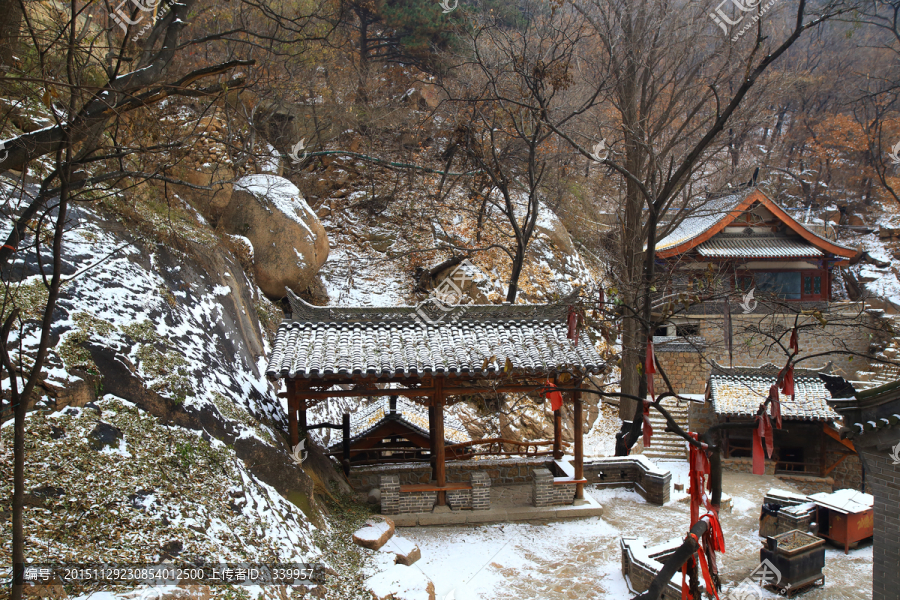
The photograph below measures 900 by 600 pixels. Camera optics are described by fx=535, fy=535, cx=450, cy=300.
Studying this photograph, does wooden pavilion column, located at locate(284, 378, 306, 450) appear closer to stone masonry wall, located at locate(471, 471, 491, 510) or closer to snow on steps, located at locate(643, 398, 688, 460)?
stone masonry wall, located at locate(471, 471, 491, 510)

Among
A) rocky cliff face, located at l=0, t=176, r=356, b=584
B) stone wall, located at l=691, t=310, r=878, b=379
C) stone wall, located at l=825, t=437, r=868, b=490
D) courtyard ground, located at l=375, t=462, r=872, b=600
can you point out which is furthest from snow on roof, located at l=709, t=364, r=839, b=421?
rocky cliff face, located at l=0, t=176, r=356, b=584

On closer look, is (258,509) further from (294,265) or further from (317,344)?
(294,265)

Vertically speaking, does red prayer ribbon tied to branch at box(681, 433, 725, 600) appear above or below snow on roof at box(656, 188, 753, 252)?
below

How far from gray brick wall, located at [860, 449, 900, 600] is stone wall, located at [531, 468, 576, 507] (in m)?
4.56

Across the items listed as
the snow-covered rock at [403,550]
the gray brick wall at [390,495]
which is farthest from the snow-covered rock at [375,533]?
the gray brick wall at [390,495]

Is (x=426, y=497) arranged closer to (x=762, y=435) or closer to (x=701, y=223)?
(x=762, y=435)

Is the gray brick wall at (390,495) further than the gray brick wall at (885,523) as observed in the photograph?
Yes

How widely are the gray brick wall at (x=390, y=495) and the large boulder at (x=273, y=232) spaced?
7649 millimetres

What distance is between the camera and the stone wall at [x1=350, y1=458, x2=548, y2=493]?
406 inches

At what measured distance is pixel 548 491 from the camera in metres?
9.95

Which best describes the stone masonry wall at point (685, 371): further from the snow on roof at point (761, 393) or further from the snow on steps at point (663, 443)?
the snow on roof at point (761, 393)

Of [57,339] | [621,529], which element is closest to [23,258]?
[57,339]

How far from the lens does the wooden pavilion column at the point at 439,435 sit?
9.41 meters

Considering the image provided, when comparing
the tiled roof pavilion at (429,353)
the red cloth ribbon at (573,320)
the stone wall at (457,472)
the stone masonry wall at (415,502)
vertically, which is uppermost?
the red cloth ribbon at (573,320)
